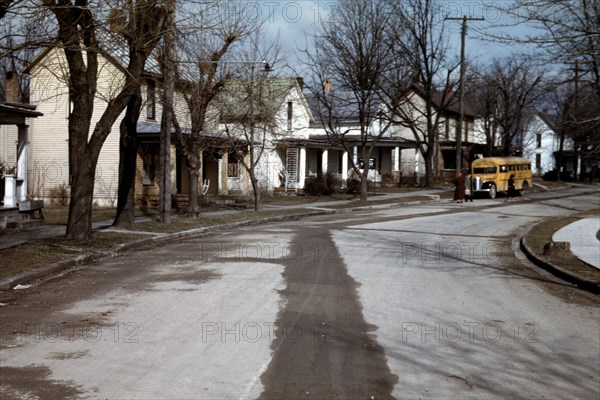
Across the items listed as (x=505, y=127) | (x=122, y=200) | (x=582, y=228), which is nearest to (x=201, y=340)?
(x=122, y=200)

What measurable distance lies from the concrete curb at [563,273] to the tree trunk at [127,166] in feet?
36.9

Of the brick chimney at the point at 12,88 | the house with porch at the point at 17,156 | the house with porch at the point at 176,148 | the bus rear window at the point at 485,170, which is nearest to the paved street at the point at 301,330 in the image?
the house with porch at the point at 17,156

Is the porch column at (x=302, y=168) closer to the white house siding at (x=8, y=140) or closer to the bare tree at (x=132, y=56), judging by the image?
the white house siding at (x=8, y=140)

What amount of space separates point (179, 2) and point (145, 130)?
51.6 ft

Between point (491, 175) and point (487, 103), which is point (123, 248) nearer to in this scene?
point (491, 175)

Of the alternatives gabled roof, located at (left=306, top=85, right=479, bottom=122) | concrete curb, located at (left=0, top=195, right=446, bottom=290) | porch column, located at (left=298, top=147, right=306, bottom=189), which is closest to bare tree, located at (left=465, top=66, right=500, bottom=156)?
gabled roof, located at (left=306, top=85, right=479, bottom=122)

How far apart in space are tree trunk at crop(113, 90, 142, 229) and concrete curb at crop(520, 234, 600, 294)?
11.2 m

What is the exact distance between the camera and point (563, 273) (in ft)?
40.6

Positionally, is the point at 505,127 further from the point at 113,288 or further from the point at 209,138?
the point at 113,288

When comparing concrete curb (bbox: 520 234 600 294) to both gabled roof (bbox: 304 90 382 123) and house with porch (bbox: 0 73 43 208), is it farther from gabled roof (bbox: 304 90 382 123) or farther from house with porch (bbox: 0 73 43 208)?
gabled roof (bbox: 304 90 382 123)

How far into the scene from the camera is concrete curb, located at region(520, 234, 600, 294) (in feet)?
36.1

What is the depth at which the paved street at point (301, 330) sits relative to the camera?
588cm

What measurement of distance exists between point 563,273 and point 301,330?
6745 millimetres

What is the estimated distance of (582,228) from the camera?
21062mm
